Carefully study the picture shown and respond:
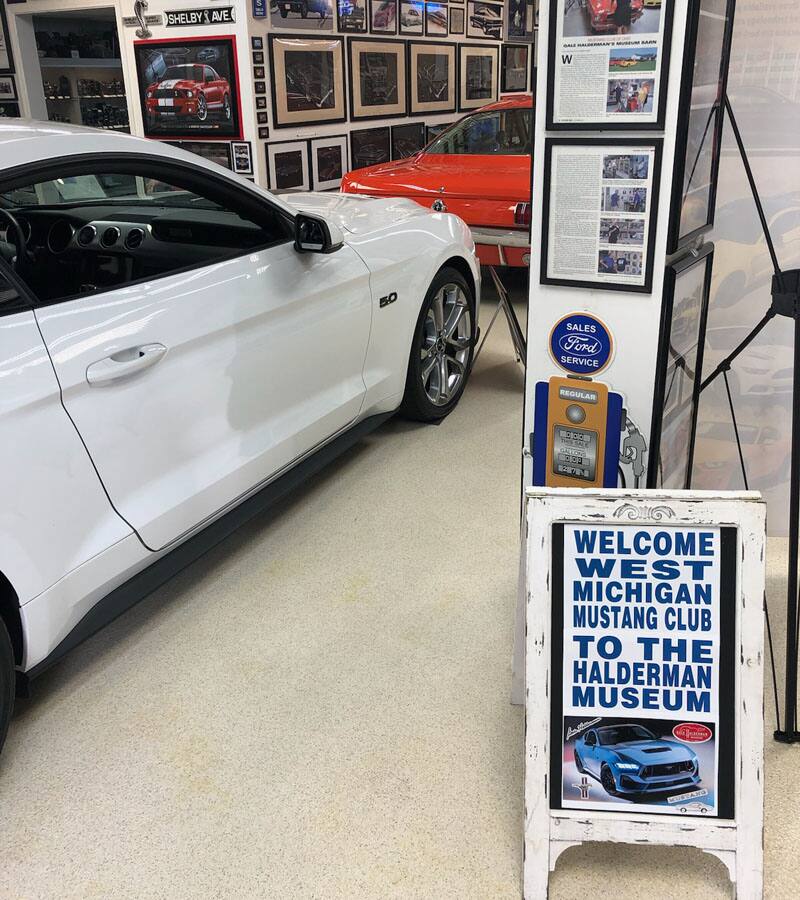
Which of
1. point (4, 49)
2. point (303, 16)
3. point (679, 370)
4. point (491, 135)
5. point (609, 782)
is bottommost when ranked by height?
point (609, 782)

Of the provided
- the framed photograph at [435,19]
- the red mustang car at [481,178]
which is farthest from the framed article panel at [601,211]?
the framed photograph at [435,19]

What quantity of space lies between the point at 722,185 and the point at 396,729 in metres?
1.64

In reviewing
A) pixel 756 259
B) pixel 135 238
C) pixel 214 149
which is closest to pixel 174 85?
pixel 214 149

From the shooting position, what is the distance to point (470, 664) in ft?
7.43

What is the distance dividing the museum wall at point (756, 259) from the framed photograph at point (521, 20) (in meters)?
7.71

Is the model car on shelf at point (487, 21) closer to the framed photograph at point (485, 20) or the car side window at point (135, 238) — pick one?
the framed photograph at point (485, 20)

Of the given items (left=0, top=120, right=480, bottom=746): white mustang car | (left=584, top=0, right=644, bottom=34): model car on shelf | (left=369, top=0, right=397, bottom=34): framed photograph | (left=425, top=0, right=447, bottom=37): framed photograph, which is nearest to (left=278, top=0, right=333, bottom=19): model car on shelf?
(left=369, top=0, right=397, bottom=34): framed photograph

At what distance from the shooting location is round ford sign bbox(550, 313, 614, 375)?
6.09 feet

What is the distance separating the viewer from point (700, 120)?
1845 millimetres

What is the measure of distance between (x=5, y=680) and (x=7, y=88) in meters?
7.08

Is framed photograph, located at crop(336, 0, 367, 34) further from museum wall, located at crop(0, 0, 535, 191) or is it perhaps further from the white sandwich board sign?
the white sandwich board sign

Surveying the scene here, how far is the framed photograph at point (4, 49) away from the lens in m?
7.16

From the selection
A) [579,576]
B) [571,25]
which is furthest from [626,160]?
[579,576]

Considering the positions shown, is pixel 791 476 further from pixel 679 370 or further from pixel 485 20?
pixel 485 20
